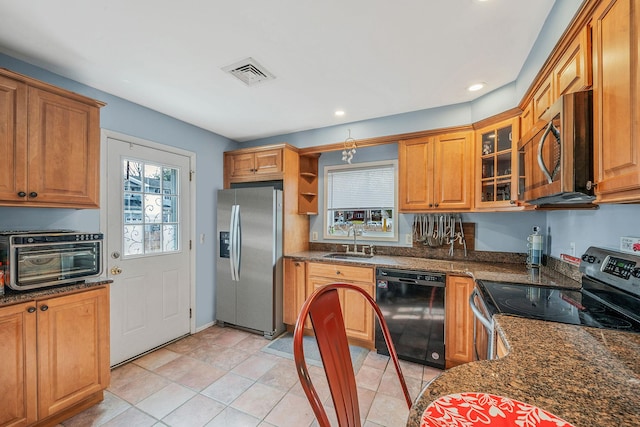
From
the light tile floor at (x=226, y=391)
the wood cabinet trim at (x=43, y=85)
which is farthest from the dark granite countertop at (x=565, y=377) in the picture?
the wood cabinet trim at (x=43, y=85)

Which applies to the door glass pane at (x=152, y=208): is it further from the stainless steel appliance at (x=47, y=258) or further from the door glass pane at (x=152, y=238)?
the stainless steel appliance at (x=47, y=258)

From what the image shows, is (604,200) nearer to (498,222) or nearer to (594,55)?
(594,55)

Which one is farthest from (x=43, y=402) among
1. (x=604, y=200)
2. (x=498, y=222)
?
(x=498, y=222)

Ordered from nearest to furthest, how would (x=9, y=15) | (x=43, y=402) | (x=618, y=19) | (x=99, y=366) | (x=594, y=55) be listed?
1. (x=618, y=19)
2. (x=594, y=55)
3. (x=9, y=15)
4. (x=43, y=402)
5. (x=99, y=366)

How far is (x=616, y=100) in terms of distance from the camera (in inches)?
37.9

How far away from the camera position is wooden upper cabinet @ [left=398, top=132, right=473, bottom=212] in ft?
8.29

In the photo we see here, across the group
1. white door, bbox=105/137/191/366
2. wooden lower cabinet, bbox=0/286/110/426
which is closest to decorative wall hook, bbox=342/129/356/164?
white door, bbox=105/137/191/366

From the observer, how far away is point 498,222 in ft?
8.71

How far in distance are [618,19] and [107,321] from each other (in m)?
3.08

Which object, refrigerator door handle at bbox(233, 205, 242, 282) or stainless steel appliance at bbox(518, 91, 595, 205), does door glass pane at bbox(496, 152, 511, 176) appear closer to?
stainless steel appliance at bbox(518, 91, 595, 205)

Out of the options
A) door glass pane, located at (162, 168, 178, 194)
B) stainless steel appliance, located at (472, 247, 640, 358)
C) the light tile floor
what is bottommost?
the light tile floor

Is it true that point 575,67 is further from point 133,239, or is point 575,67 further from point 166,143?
point 133,239

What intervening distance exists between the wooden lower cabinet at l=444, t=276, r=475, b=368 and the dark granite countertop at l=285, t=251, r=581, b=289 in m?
0.11

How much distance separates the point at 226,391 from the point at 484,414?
2057mm
